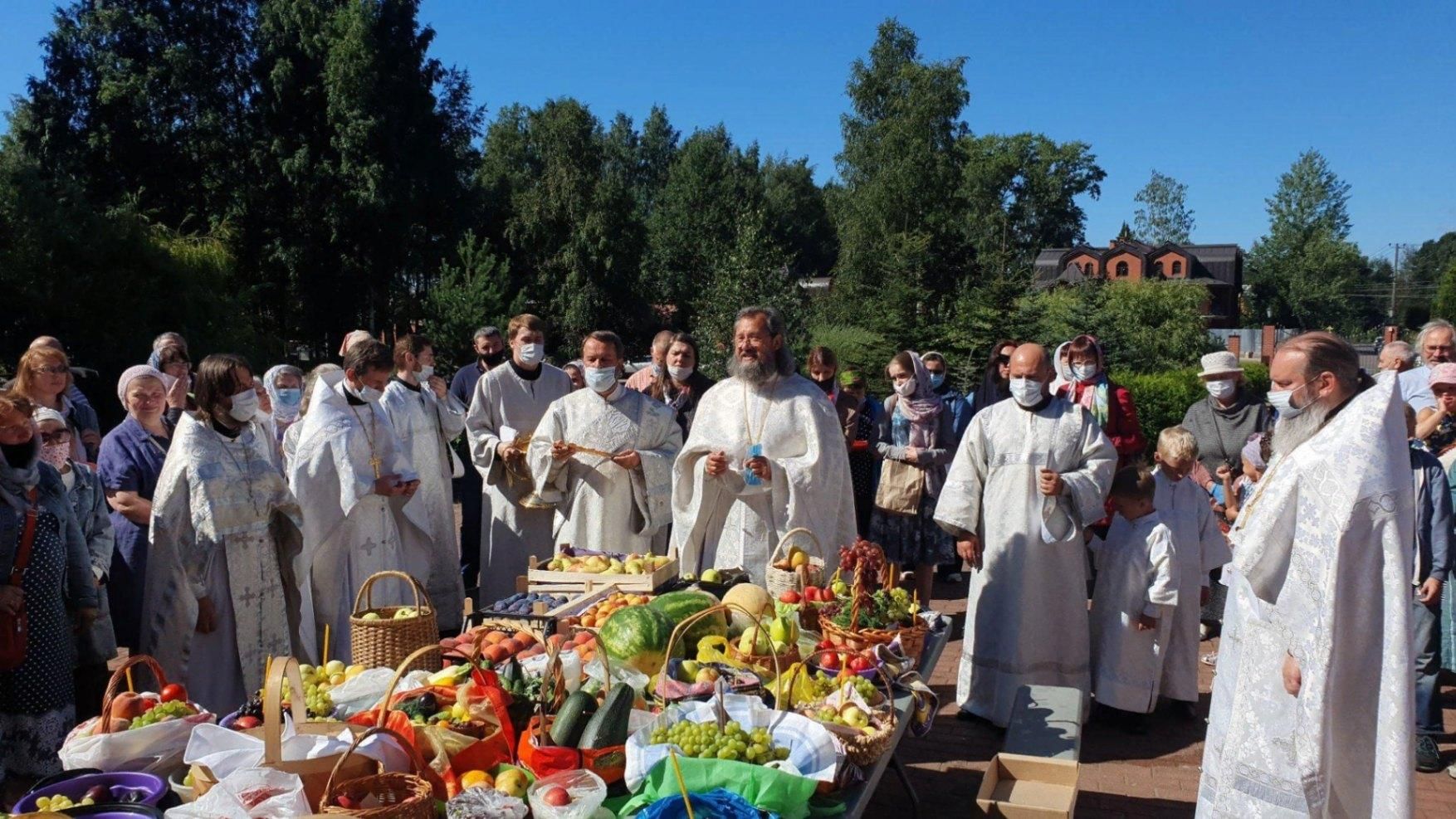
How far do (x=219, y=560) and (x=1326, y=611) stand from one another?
4.73 m

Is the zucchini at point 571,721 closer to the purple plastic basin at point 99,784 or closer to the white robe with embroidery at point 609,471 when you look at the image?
the purple plastic basin at point 99,784

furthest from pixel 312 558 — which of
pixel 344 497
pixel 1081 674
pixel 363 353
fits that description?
pixel 1081 674

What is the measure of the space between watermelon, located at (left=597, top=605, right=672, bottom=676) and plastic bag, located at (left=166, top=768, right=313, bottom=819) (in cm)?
130

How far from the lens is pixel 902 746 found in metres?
5.70

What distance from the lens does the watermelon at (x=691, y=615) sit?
4.01 meters

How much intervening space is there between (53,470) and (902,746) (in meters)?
4.40

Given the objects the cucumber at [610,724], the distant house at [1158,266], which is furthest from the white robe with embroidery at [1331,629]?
the distant house at [1158,266]

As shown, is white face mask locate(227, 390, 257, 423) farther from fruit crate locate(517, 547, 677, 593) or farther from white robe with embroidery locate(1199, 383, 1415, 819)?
white robe with embroidery locate(1199, 383, 1415, 819)

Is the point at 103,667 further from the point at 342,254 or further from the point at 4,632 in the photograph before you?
the point at 342,254

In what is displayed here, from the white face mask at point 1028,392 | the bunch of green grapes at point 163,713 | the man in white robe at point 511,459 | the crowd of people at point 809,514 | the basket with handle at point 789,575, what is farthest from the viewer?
the man in white robe at point 511,459

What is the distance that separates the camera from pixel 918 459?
815 cm

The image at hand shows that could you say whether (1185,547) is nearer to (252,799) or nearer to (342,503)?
(342,503)

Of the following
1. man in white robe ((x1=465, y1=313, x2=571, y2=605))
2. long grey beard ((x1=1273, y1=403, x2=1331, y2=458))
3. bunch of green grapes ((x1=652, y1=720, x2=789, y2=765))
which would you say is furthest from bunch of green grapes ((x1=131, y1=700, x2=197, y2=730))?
man in white robe ((x1=465, y1=313, x2=571, y2=605))

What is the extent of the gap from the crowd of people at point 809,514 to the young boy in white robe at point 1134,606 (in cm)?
2
